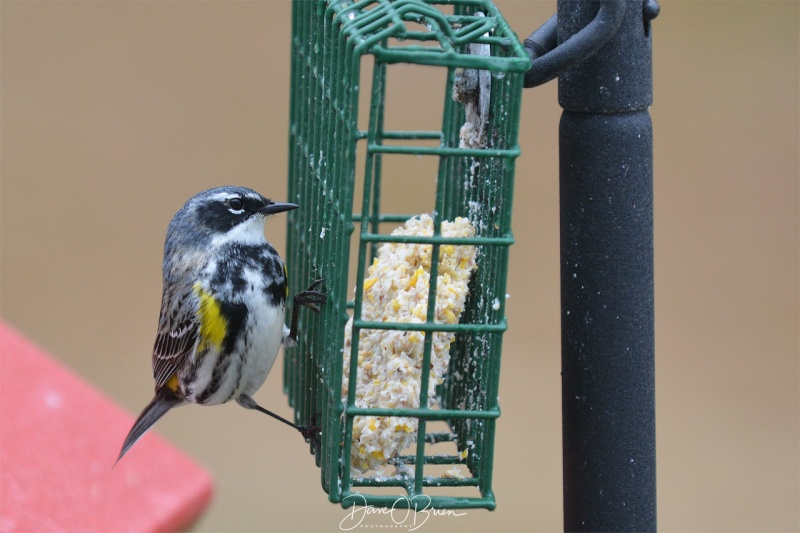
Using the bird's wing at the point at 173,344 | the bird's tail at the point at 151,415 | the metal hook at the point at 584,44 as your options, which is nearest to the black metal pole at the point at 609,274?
the metal hook at the point at 584,44

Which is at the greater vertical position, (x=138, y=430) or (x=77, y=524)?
(x=138, y=430)

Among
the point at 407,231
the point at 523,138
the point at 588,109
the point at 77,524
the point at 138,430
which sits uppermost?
the point at 523,138

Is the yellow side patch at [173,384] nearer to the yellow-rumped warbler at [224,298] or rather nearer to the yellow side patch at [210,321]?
the yellow-rumped warbler at [224,298]

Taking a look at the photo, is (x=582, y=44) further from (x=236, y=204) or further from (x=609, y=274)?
(x=236, y=204)

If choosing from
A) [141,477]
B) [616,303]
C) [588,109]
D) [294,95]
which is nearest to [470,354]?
[616,303]

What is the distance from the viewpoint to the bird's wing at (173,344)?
3.77 meters

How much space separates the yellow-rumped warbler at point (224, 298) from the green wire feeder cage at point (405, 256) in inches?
5.7

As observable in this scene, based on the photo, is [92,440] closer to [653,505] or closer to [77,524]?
[77,524]

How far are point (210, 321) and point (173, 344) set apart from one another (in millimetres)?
294

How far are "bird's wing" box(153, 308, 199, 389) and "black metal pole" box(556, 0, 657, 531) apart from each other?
4.52 feet

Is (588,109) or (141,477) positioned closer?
(588,109)

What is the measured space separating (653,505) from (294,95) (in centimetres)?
202

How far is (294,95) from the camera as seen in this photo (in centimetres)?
410

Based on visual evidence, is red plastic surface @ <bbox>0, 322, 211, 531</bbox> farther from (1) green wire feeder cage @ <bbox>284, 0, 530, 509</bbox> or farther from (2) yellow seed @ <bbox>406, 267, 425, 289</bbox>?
(2) yellow seed @ <bbox>406, 267, 425, 289</bbox>
